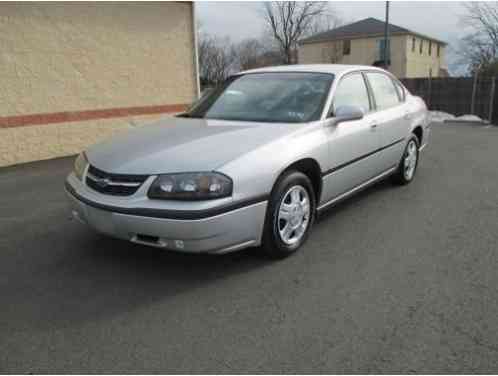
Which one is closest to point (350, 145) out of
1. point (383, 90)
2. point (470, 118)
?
point (383, 90)

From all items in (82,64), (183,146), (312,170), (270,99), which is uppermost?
(82,64)

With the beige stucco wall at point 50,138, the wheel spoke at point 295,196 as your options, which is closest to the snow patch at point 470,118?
the beige stucco wall at point 50,138

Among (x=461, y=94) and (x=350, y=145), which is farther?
(x=461, y=94)

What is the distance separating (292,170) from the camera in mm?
3627

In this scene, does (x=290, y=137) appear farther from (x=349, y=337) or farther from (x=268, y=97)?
(x=349, y=337)

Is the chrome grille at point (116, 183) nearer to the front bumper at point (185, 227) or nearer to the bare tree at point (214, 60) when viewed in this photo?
the front bumper at point (185, 227)

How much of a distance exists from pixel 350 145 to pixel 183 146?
1.70m

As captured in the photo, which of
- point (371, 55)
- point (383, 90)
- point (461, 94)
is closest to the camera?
point (383, 90)

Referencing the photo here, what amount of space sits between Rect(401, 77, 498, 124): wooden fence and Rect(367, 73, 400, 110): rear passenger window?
11176 mm

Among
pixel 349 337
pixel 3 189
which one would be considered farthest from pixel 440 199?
pixel 3 189

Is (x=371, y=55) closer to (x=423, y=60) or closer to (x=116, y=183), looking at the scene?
(x=423, y=60)

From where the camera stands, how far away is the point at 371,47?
145ft

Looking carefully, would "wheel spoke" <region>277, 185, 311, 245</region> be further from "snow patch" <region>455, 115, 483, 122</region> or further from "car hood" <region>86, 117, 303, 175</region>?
"snow patch" <region>455, 115, 483, 122</region>

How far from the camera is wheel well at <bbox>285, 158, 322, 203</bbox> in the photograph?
3694 millimetres
